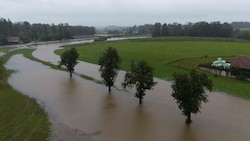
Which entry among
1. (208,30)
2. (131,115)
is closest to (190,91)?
(131,115)

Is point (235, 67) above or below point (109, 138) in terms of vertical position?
above

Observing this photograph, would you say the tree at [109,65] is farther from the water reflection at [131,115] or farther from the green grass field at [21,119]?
→ the green grass field at [21,119]

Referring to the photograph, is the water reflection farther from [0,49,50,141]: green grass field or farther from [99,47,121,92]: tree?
[99,47,121,92]: tree

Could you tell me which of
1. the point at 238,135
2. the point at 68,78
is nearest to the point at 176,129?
the point at 238,135

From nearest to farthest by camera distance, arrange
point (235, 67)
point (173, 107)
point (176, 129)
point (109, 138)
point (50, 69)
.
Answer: point (109, 138) → point (176, 129) → point (173, 107) → point (235, 67) → point (50, 69)

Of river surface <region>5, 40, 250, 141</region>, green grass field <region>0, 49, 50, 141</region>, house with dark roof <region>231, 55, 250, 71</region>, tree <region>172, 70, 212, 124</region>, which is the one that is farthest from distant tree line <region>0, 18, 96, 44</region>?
tree <region>172, 70, 212, 124</region>

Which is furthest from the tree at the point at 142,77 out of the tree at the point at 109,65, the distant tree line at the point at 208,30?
the distant tree line at the point at 208,30

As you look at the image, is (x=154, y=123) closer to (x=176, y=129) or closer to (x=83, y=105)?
(x=176, y=129)

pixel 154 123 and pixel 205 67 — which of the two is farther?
pixel 205 67
